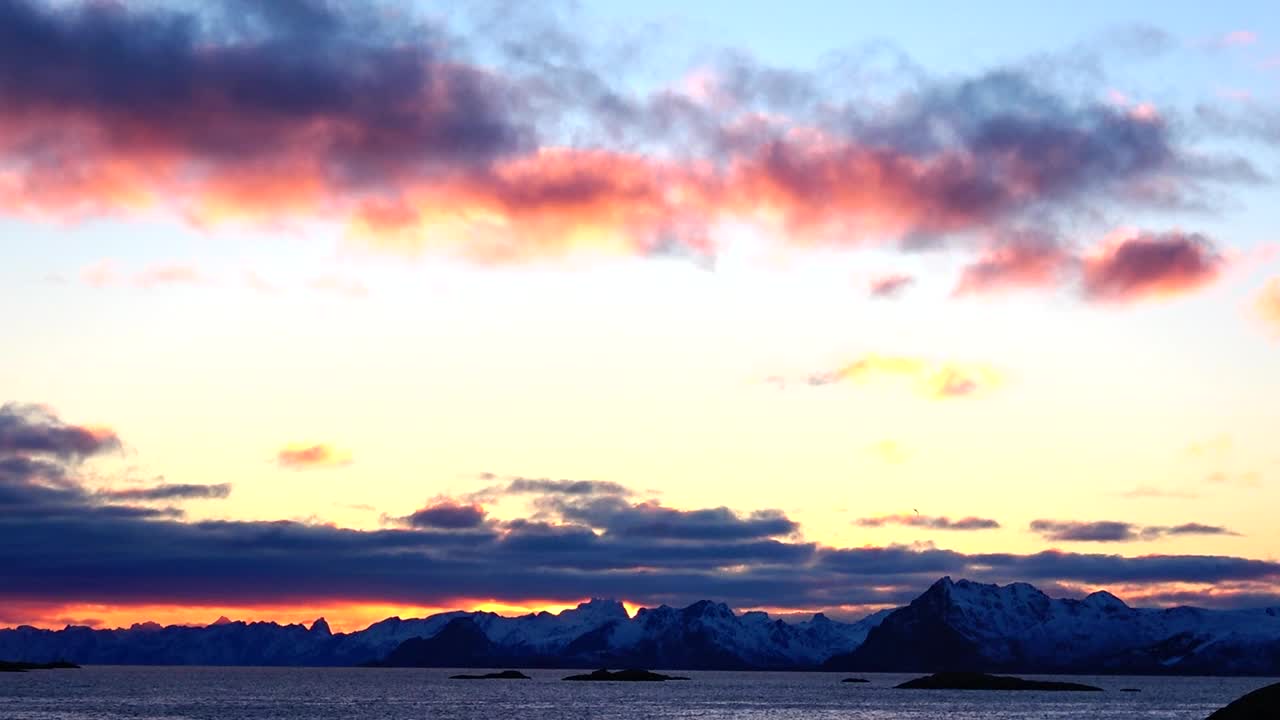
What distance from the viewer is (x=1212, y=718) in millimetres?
125062

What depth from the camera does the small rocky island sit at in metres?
118

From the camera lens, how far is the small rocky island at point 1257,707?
118131mm

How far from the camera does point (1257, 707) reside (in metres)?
120

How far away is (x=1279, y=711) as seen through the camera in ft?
384

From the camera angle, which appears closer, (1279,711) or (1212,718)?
(1279,711)

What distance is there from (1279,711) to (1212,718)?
854cm
